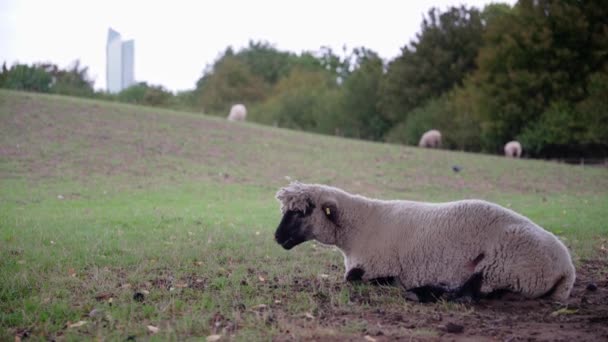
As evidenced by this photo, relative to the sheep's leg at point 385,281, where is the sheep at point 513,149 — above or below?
above

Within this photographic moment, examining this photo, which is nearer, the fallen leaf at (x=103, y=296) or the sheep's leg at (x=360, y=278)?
the fallen leaf at (x=103, y=296)

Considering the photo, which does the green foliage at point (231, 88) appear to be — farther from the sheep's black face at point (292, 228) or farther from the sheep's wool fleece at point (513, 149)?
the sheep's black face at point (292, 228)

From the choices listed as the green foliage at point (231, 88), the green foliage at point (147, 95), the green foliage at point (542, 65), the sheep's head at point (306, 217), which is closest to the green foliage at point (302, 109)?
the green foliage at point (231, 88)

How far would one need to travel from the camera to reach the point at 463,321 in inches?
269

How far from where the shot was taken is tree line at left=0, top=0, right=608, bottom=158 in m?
40.9

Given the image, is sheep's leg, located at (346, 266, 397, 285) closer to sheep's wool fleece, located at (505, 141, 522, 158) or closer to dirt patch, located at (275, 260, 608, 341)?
dirt patch, located at (275, 260, 608, 341)

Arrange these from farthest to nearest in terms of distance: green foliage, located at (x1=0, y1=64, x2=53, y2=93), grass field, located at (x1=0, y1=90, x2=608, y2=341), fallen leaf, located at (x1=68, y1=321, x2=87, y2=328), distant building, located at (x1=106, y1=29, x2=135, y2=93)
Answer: distant building, located at (x1=106, y1=29, x2=135, y2=93) → green foliage, located at (x1=0, y1=64, x2=53, y2=93) → grass field, located at (x1=0, y1=90, x2=608, y2=341) → fallen leaf, located at (x1=68, y1=321, x2=87, y2=328)

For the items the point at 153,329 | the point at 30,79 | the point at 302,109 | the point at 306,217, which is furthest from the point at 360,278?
the point at 302,109

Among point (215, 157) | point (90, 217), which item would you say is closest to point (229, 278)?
point (90, 217)

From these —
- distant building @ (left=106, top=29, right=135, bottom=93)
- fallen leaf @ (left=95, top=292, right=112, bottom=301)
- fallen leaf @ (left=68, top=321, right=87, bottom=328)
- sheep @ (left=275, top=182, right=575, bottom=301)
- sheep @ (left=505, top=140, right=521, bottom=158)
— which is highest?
distant building @ (left=106, top=29, right=135, bottom=93)

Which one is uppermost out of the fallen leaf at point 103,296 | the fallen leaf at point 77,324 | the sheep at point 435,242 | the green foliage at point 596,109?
the green foliage at point 596,109

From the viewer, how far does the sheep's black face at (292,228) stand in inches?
355

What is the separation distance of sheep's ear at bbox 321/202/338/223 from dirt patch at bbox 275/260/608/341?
4.23 feet

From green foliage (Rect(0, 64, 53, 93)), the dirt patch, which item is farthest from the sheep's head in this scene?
green foliage (Rect(0, 64, 53, 93))
